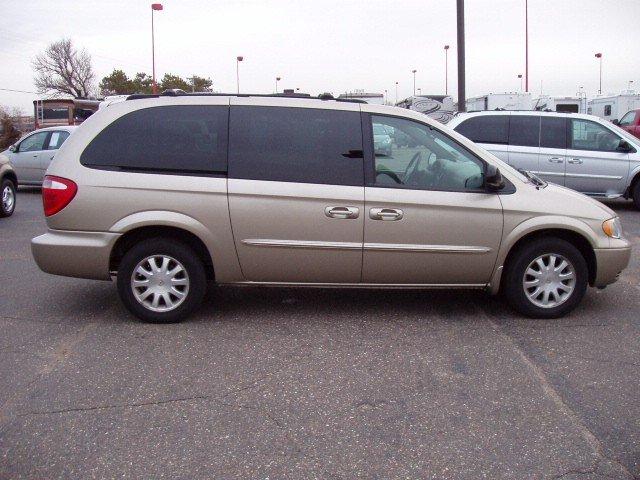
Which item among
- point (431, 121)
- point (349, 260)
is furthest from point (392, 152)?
point (349, 260)

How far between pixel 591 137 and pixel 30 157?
12.5 metres

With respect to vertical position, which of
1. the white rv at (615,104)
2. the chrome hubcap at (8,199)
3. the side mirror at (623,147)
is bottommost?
the chrome hubcap at (8,199)

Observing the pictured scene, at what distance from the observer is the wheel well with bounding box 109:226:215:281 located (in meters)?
5.59

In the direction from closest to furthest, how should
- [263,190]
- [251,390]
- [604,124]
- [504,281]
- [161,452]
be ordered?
[161,452] → [251,390] → [263,190] → [504,281] → [604,124]

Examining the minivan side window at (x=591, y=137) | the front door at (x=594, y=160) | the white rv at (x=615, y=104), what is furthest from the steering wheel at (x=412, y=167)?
the white rv at (x=615, y=104)

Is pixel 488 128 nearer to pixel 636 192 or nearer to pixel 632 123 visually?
pixel 636 192

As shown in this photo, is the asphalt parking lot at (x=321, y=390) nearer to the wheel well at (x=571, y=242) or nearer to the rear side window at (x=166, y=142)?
the wheel well at (x=571, y=242)

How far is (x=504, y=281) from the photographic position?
5.84m

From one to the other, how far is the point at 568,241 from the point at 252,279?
2651 millimetres

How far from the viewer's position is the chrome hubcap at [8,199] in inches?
492

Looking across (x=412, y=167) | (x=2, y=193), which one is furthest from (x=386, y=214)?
(x=2, y=193)

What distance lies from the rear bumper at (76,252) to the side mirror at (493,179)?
116 inches

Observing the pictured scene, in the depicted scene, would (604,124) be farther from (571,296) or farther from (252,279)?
(252,279)

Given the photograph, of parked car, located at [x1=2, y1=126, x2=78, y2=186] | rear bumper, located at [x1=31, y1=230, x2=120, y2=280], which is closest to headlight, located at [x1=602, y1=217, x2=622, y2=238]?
rear bumper, located at [x1=31, y1=230, x2=120, y2=280]
